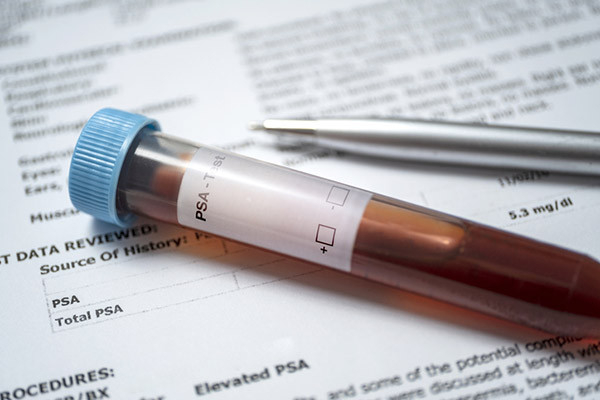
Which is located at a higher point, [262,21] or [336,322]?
[262,21]

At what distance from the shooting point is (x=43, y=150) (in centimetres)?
57

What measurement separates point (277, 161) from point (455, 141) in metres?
0.16

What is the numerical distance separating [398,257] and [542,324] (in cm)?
11

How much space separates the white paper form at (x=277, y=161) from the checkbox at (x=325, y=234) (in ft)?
0.16

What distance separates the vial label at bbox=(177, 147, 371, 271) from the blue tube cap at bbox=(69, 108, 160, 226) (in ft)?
0.18

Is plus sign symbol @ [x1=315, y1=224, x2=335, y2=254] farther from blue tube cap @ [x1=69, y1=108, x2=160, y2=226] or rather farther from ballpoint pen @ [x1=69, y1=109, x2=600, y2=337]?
blue tube cap @ [x1=69, y1=108, x2=160, y2=226]

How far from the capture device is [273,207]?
0.45 metres

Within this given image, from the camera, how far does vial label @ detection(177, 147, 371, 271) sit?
1.44 feet

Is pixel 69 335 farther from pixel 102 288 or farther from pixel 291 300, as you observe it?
pixel 291 300

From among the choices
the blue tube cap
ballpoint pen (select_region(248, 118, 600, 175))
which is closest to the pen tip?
ballpoint pen (select_region(248, 118, 600, 175))

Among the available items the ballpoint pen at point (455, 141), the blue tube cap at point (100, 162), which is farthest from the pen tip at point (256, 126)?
the blue tube cap at point (100, 162)

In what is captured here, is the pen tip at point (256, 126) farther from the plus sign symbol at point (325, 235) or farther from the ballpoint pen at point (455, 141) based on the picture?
the plus sign symbol at point (325, 235)

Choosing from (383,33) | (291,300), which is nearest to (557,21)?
(383,33)

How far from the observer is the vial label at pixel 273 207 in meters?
0.44
